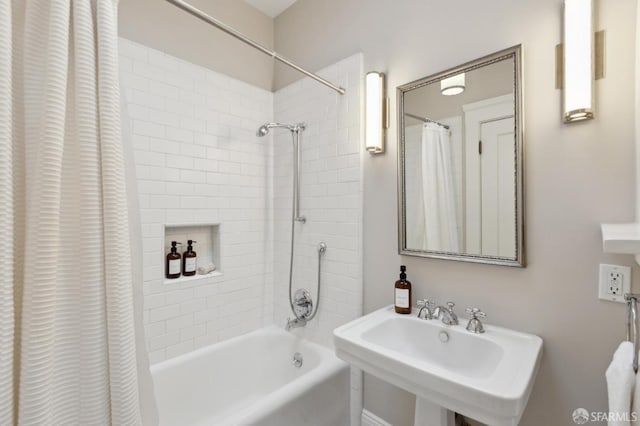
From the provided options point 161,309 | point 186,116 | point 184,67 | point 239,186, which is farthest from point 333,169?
point 161,309

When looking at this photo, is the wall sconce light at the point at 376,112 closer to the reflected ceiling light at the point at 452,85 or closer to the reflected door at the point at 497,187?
the reflected ceiling light at the point at 452,85

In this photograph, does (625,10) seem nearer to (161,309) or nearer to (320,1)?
(320,1)

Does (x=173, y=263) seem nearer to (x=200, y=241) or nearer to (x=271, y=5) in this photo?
(x=200, y=241)

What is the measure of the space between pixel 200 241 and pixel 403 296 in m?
1.30

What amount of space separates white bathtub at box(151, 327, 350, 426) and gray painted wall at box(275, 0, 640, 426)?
38 cm

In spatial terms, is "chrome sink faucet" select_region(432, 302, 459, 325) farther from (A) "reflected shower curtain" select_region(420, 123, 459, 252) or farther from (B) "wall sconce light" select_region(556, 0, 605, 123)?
(B) "wall sconce light" select_region(556, 0, 605, 123)

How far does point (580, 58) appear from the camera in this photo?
1.05 meters

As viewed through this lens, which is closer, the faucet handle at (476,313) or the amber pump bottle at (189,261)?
the faucet handle at (476,313)

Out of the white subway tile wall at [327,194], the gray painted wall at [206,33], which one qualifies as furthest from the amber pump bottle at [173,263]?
the gray painted wall at [206,33]

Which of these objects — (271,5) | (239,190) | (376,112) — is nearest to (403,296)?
(376,112)

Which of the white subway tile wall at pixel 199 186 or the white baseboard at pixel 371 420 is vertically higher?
the white subway tile wall at pixel 199 186

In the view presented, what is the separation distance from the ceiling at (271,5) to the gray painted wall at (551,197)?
3.14 ft

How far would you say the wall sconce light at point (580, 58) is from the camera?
104 centimetres

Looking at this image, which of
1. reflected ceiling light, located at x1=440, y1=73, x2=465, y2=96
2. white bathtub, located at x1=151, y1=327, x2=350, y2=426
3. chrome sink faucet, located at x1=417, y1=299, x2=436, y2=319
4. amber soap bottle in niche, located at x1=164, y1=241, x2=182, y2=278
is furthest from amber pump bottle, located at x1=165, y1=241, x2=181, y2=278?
reflected ceiling light, located at x1=440, y1=73, x2=465, y2=96
